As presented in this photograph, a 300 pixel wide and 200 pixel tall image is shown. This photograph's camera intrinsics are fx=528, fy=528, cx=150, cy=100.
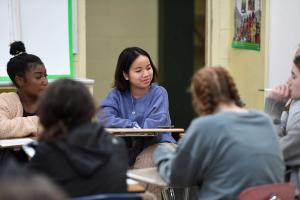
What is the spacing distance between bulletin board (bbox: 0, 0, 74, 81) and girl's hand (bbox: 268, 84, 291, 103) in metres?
1.91

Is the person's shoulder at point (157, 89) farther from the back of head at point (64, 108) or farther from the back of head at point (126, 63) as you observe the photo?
the back of head at point (64, 108)

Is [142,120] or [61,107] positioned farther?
[142,120]

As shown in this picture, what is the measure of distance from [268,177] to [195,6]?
4.10m

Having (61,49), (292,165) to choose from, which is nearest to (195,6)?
(61,49)

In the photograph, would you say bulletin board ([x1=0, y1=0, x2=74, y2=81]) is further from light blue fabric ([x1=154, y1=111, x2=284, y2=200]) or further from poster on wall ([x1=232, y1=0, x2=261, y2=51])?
light blue fabric ([x1=154, y1=111, x2=284, y2=200])

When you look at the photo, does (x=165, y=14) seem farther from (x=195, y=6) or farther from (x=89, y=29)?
(x=89, y=29)

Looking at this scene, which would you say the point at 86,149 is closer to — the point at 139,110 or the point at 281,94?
the point at 281,94

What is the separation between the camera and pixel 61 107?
72.6 inches

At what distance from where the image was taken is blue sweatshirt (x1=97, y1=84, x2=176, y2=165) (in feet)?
10.8

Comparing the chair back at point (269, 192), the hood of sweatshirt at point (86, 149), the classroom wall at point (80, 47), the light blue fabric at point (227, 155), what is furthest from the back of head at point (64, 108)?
the classroom wall at point (80, 47)

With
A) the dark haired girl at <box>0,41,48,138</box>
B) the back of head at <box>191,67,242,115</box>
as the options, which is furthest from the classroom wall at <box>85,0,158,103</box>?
the back of head at <box>191,67,242,115</box>

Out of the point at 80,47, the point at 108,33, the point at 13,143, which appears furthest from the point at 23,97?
the point at 108,33

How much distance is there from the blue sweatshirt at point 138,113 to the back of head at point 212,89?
1.16m

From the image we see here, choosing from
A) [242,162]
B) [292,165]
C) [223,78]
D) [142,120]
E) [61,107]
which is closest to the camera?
[61,107]
